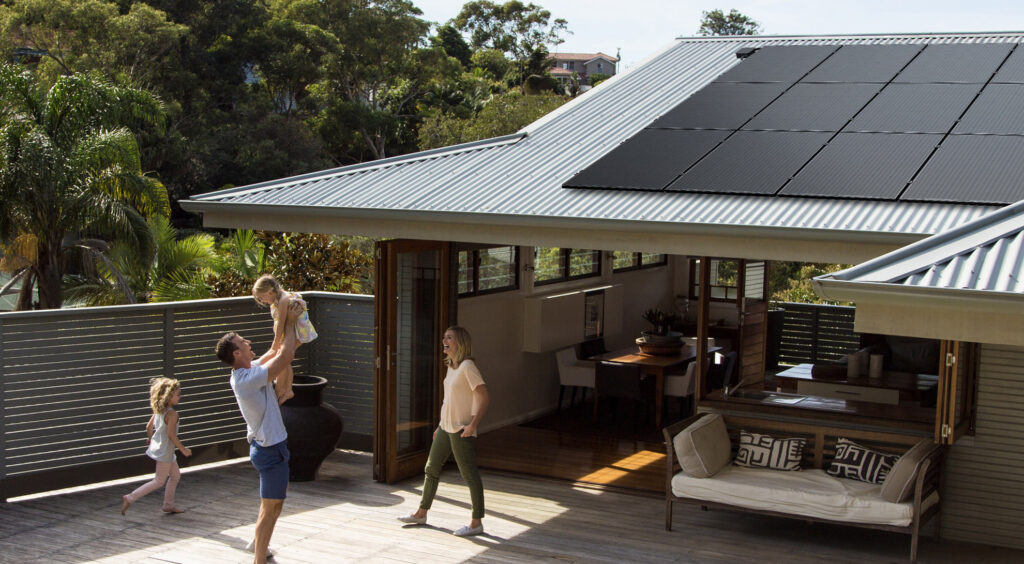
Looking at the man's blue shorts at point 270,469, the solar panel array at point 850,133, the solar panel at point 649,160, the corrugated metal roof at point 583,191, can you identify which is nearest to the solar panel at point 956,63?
the solar panel array at point 850,133

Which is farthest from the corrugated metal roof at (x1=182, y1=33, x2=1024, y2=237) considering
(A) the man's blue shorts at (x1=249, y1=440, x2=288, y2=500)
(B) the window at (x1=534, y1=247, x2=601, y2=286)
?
(B) the window at (x1=534, y1=247, x2=601, y2=286)

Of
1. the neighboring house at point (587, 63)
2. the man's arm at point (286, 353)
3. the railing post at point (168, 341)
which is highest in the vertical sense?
the neighboring house at point (587, 63)

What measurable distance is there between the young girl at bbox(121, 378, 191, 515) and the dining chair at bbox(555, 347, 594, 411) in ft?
17.8

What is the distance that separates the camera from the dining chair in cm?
1246

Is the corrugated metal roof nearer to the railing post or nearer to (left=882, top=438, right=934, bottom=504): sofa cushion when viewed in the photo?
the railing post

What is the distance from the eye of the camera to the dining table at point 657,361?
39.1 feet

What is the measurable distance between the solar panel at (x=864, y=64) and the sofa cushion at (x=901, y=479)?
4.04m

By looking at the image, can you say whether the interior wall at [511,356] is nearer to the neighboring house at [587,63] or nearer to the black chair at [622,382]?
the black chair at [622,382]

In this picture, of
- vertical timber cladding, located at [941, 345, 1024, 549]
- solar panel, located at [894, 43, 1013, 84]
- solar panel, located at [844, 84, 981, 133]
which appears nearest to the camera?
vertical timber cladding, located at [941, 345, 1024, 549]

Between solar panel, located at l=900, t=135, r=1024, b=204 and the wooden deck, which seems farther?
the wooden deck

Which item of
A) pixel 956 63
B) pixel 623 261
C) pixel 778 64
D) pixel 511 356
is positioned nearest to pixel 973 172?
pixel 956 63

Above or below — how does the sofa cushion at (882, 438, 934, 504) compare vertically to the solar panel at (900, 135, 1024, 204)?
below

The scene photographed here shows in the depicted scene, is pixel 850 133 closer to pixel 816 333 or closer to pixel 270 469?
pixel 270 469

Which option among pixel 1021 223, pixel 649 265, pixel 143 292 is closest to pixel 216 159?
pixel 143 292
